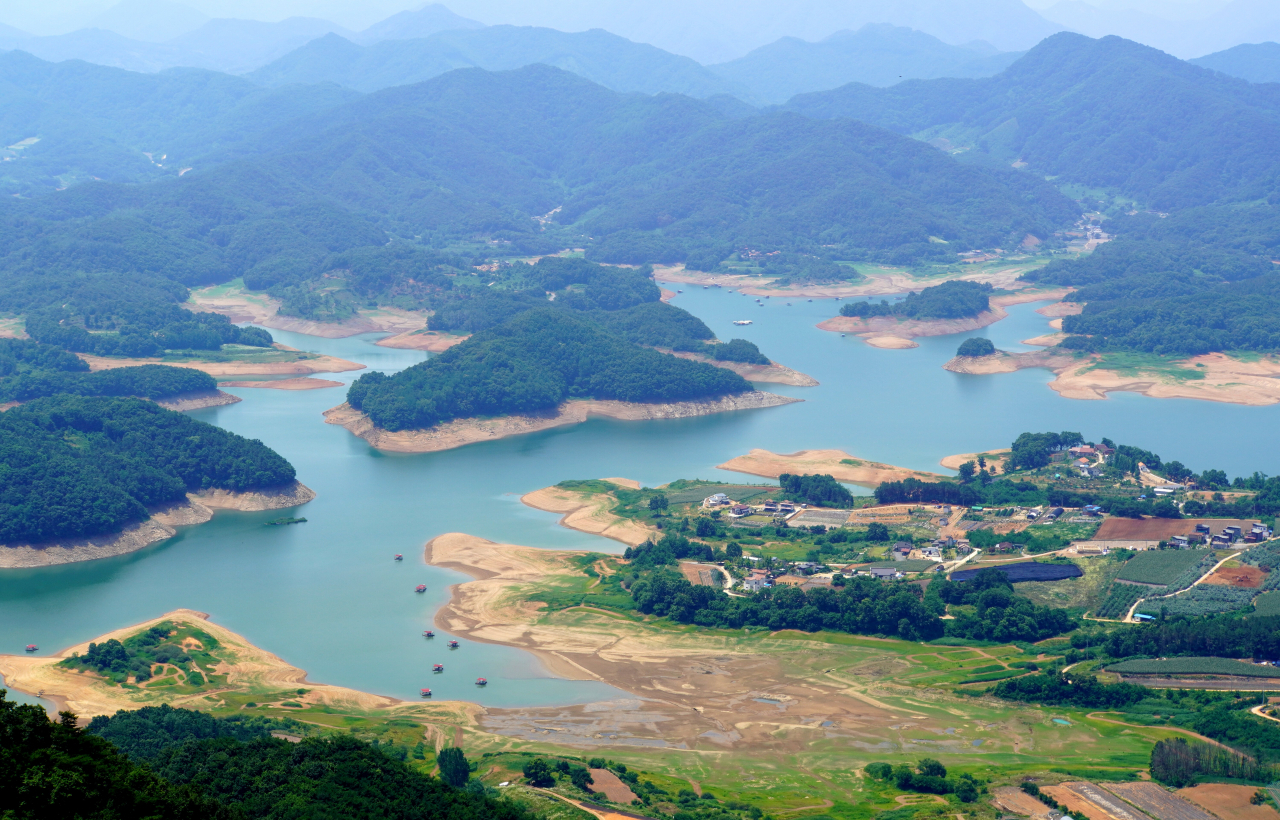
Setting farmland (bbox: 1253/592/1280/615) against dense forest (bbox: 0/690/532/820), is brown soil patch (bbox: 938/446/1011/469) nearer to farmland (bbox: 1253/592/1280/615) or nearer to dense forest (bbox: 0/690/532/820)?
farmland (bbox: 1253/592/1280/615)

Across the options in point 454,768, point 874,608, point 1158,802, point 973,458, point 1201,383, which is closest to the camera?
point 1158,802

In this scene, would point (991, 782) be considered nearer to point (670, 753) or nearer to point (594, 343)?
point (670, 753)

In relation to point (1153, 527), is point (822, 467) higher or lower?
higher

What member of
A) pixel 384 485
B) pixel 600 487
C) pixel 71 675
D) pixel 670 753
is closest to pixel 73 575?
pixel 71 675

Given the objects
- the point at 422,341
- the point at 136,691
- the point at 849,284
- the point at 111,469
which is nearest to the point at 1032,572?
the point at 136,691

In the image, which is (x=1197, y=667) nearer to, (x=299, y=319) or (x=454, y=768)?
(x=454, y=768)

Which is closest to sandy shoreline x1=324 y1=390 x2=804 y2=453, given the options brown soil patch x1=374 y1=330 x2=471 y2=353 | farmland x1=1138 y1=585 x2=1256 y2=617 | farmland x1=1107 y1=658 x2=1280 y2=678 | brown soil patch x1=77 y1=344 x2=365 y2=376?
brown soil patch x1=77 y1=344 x2=365 y2=376
